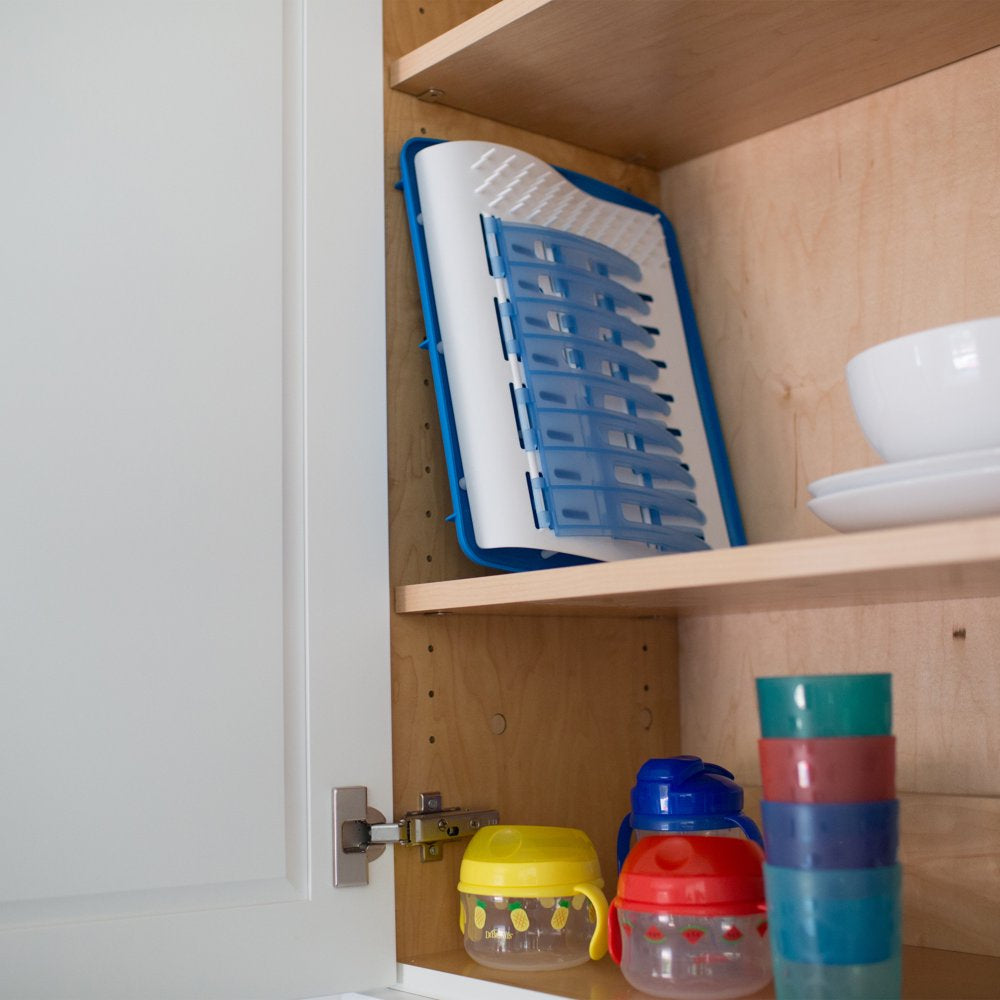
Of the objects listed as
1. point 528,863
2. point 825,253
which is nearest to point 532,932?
point 528,863

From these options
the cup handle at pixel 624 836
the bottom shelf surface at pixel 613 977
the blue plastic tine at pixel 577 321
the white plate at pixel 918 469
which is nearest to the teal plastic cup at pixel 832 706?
the white plate at pixel 918 469

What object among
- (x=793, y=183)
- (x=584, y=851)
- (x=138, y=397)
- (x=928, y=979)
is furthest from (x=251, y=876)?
(x=793, y=183)

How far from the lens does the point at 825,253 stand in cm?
122

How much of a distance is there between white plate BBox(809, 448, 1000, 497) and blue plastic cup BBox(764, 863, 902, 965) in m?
0.24

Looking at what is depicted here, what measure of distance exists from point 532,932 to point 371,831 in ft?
0.52

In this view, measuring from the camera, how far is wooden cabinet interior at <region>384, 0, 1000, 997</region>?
1.07m

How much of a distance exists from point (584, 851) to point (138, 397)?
0.51 meters

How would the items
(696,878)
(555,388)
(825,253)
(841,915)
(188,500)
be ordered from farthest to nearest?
(825,253) → (555,388) → (188,500) → (696,878) → (841,915)

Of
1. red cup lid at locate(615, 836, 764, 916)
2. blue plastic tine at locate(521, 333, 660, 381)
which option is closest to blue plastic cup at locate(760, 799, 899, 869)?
red cup lid at locate(615, 836, 764, 916)

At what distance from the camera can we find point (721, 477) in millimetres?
1265

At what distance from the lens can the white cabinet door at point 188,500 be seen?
89 cm

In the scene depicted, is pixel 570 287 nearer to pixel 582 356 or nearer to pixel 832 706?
pixel 582 356

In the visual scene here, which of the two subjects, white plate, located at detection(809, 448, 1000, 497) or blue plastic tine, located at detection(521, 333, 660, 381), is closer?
white plate, located at detection(809, 448, 1000, 497)

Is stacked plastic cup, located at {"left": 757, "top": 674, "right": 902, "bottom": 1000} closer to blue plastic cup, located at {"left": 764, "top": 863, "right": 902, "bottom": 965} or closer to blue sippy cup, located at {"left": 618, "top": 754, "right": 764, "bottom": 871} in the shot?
blue plastic cup, located at {"left": 764, "top": 863, "right": 902, "bottom": 965}
